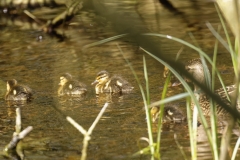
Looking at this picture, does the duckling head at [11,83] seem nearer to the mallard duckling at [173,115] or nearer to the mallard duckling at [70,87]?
the mallard duckling at [70,87]

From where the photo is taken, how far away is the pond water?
147 inches

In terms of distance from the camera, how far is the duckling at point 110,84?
5289mm

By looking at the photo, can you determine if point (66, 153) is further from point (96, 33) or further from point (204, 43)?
point (96, 33)

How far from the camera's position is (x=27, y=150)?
12.2 ft

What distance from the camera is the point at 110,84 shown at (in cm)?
538

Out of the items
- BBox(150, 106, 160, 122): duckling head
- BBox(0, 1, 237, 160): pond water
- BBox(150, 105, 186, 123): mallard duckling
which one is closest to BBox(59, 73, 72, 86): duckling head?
BBox(0, 1, 237, 160): pond water

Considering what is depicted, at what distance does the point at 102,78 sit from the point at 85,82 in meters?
0.37

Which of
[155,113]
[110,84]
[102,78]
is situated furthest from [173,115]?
[102,78]

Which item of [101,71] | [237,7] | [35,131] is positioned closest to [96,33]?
[101,71]

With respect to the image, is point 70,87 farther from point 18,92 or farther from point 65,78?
point 18,92

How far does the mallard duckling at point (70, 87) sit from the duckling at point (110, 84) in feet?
0.42

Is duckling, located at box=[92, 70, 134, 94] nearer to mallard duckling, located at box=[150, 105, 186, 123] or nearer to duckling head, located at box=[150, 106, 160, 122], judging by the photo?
duckling head, located at box=[150, 106, 160, 122]

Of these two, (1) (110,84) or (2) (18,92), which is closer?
(2) (18,92)

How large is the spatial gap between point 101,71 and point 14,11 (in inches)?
197
